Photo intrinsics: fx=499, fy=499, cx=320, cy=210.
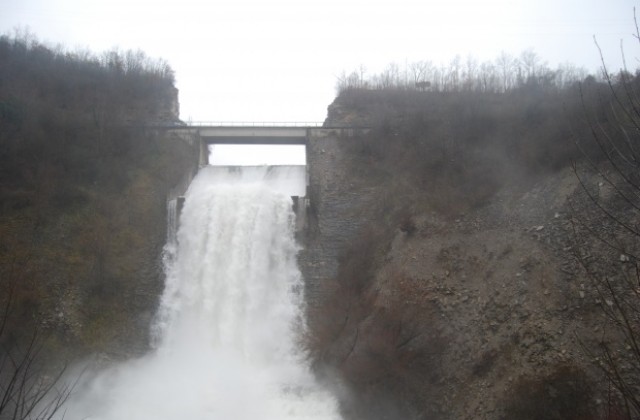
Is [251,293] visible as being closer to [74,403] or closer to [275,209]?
[275,209]

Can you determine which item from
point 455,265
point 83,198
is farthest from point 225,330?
point 455,265

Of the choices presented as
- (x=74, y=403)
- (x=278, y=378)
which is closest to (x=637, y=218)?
(x=278, y=378)

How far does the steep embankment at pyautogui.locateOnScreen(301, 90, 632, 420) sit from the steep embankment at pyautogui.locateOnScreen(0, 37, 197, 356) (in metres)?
9.93

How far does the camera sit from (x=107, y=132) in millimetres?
35438

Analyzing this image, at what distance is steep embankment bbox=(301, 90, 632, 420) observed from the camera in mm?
17703

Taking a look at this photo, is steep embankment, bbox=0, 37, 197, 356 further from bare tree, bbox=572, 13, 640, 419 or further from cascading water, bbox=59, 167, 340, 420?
bare tree, bbox=572, 13, 640, 419

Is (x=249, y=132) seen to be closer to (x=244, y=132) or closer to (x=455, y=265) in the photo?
(x=244, y=132)

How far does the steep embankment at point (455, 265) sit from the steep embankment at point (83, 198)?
391 inches

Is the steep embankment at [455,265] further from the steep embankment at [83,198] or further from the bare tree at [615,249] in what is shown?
the steep embankment at [83,198]

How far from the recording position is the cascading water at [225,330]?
21.6 m

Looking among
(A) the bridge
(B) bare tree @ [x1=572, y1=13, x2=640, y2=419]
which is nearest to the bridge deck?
(A) the bridge

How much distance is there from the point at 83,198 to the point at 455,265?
22.3m

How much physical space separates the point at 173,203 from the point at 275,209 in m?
6.65

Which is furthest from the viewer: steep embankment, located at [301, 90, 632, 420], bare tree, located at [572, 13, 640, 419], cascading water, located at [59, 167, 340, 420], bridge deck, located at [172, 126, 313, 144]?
bridge deck, located at [172, 126, 313, 144]
